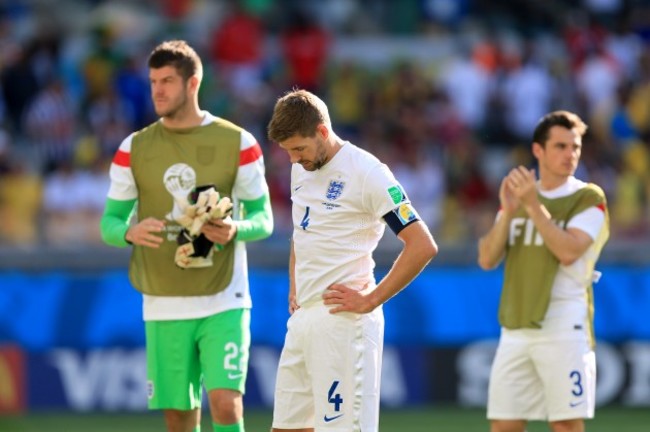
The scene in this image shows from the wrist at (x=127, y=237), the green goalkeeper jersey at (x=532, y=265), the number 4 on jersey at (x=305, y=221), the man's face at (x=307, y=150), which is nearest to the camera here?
the man's face at (x=307, y=150)

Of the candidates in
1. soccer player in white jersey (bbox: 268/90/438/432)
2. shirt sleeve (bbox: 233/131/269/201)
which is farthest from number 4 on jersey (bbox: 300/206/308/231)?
shirt sleeve (bbox: 233/131/269/201)

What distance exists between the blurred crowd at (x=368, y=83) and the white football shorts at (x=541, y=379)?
21.2 ft

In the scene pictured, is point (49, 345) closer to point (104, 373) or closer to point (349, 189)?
point (104, 373)

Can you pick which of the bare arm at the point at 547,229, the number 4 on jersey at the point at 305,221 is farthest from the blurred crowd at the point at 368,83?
the number 4 on jersey at the point at 305,221

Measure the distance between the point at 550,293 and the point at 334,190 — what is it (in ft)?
7.14

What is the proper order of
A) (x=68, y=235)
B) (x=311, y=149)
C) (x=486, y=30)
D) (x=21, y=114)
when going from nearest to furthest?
(x=311, y=149) < (x=68, y=235) < (x=21, y=114) < (x=486, y=30)

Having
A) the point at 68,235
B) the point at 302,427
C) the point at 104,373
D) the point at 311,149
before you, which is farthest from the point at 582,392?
the point at 68,235

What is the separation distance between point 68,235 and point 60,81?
16.5 feet

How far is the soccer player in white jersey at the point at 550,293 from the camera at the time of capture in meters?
9.01

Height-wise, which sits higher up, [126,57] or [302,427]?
[126,57]

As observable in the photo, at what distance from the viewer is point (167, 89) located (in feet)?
28.6

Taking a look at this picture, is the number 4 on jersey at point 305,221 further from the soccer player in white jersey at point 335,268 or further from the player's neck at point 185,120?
the player's neck at point 185,120

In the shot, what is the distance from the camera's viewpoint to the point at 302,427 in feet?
25.4

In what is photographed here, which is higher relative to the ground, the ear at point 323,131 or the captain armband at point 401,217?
the ear at point 323,131
